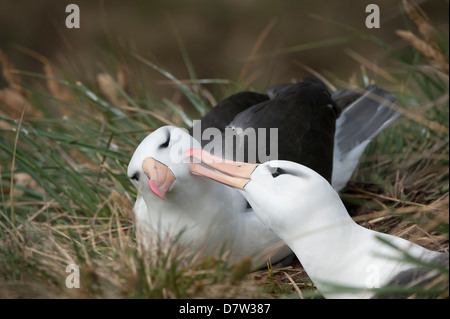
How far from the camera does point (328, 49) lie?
10211mm

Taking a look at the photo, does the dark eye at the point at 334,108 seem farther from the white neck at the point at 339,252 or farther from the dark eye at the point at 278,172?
the white neck at the point at 339,252

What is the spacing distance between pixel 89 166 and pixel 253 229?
170 centimetres

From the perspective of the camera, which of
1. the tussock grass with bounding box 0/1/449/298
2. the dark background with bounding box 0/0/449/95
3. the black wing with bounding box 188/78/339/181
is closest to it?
the tussock grass with bounding box 0/1/449/298

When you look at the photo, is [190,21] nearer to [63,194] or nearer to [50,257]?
[63,194]

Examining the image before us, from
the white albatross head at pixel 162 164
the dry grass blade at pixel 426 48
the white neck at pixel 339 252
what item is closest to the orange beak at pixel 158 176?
the white albatross head at pixel 162 164

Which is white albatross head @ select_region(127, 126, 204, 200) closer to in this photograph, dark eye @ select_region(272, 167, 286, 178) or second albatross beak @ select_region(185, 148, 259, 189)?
second albatross beak @ select_region(185, 148, 259, 189)

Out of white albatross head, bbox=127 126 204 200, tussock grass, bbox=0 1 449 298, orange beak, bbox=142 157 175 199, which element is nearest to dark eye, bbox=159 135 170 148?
white albatross head, bbox=127 126 204 200

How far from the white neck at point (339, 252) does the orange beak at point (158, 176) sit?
0.63 metres

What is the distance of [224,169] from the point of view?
10.3 ft

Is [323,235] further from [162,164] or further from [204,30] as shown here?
[204,30]

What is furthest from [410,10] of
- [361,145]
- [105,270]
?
[105,270]

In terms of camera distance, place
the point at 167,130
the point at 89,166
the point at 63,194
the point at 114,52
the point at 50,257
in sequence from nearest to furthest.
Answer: the point at 50,257 < the point at 167,130 < the point at 63,194 < the point at 89,166 < the point at 114,52

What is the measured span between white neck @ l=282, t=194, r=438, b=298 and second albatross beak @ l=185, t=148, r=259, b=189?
1.10 ft

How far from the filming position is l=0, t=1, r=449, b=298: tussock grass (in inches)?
110
